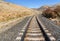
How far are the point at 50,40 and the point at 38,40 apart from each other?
56.4 inches

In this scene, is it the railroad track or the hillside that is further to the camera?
the hillside

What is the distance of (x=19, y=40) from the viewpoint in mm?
9500

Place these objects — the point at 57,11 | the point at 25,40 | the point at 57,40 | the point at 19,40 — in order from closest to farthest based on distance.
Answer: the point at 19,40 → the point at 57,40 → the point at 25,40 → the point at 57,11

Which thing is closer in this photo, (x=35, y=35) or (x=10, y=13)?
(x=35, y=35)

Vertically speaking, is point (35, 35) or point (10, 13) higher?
point (35, 35)

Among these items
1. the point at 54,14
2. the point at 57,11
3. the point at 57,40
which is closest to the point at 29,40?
the point at 57,40

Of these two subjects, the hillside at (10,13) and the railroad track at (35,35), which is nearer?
the railroad track at (35,35)

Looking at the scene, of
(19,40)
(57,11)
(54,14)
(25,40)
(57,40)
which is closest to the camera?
(19,40)

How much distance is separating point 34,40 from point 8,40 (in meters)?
1.64

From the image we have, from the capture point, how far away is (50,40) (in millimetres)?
9648

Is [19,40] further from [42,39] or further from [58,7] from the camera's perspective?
[58,7]

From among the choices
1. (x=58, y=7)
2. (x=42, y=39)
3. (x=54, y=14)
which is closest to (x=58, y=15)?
(x=54, y=14)

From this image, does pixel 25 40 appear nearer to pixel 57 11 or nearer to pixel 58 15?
pixel 58 15

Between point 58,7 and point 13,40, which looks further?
point 58,7
